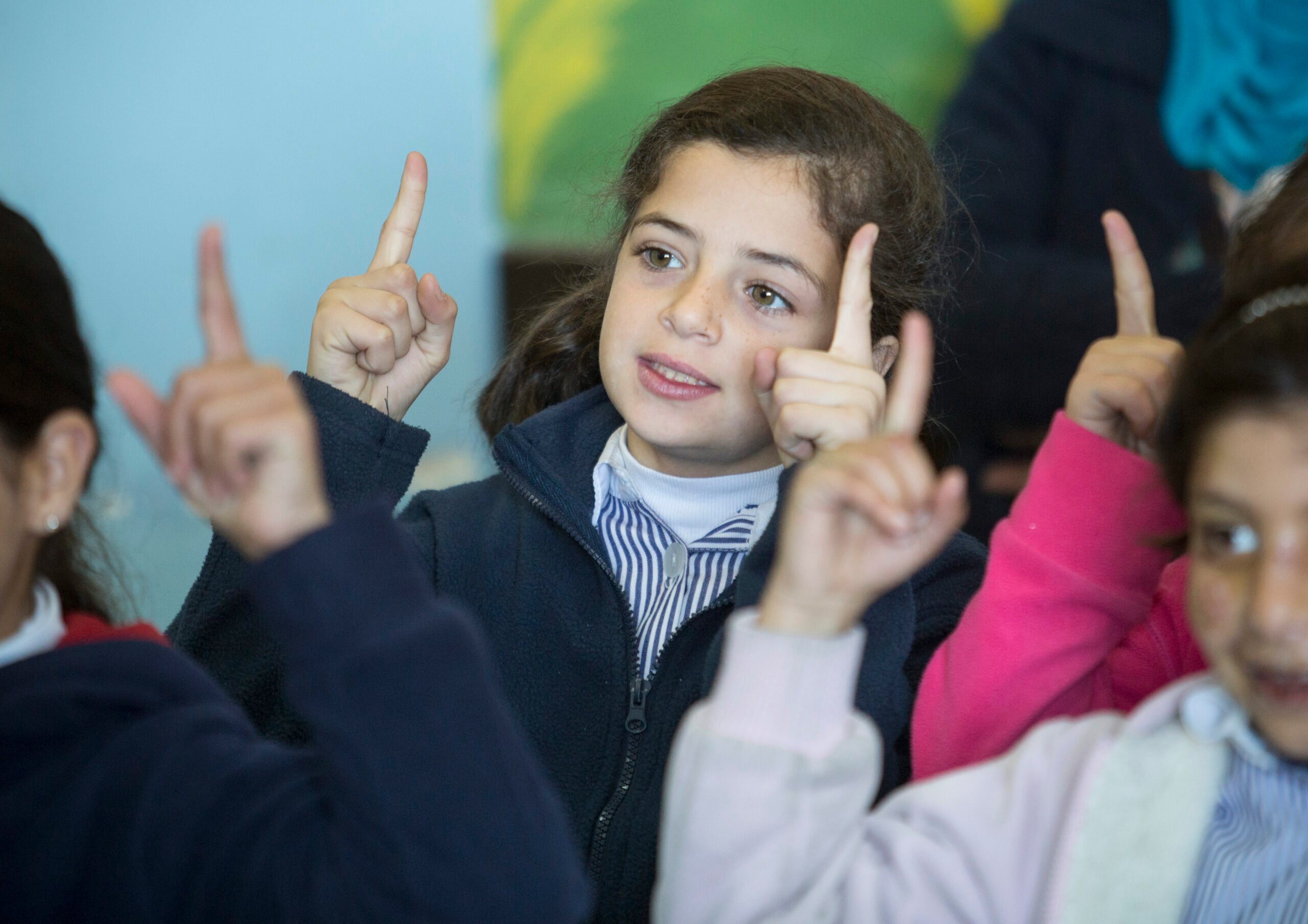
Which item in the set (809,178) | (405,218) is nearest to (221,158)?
(405,218)

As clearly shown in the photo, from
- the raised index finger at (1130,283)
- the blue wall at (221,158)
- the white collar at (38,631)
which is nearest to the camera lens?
the white collar at (38,631)

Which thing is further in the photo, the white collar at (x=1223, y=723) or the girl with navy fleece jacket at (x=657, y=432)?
the girl with navy fleece jacket at (x=657, y=432)

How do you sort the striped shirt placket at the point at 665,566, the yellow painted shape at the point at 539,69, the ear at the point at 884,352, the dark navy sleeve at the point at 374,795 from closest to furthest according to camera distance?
the dark navy sleeve at the point at 374,795 → the striped shirt placket at the point at 665,566 → the ear at the point at 884,352 → the yellow painted shape at the point at 539,69

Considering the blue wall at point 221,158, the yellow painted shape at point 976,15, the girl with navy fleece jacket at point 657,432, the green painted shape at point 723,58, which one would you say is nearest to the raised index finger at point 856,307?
the girl with navy fleece jacket at point 657,432

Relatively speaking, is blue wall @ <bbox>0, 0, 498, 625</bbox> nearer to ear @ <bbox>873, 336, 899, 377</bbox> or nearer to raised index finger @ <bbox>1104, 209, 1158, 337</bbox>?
ear @ <bbox>873, 336, 899, 377</bbox>

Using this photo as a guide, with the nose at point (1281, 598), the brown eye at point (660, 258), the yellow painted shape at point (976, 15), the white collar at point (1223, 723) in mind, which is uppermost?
the yellow painted shape at point (976, 15)

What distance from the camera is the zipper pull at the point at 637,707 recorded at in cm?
108

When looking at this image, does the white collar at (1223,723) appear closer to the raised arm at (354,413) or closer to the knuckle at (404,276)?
the raised arm at (354,413)

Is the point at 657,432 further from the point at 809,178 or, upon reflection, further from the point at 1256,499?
the point at 1256,499

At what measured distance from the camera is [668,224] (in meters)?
1.22

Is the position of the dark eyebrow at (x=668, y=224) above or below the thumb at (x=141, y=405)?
above

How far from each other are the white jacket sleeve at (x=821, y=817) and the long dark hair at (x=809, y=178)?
560 mm

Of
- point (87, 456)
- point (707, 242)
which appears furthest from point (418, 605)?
point (707, 242)

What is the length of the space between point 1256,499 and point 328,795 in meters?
0.52
